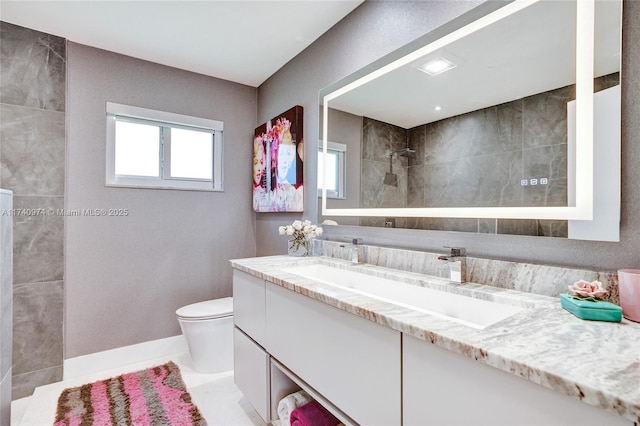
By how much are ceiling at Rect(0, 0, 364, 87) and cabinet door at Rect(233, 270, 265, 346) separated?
1588mm

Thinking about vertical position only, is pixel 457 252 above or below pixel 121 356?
above

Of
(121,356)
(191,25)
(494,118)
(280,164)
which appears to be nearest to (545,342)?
A: (494,118)

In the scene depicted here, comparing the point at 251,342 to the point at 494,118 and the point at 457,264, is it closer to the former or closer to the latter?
the point at 457,264

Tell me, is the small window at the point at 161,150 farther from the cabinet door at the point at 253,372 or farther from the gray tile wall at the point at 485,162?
the gray tile wall at the point at 485,162

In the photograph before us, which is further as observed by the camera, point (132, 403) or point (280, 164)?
point (280, 164)

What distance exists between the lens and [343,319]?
99 centimetres

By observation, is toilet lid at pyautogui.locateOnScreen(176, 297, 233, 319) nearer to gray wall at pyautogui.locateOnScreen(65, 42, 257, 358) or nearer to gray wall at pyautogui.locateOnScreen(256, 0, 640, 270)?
gray wall at pyautogui.locateOnScreen(65, 42, 257, 358)

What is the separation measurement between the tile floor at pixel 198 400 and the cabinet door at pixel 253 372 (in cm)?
20

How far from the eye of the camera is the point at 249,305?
63.2 inches

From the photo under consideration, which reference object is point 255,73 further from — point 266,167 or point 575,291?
point 575,291

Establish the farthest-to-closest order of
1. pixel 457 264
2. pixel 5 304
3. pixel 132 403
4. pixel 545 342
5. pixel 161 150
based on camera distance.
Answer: pixel 161 150
pixel 132 403
pixel 5 304
pixel 457 264
pixel 545 342

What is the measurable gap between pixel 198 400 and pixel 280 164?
171cm

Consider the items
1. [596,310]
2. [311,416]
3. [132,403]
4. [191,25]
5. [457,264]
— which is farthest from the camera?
[191,25]

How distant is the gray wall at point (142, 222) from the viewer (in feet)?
7.41
